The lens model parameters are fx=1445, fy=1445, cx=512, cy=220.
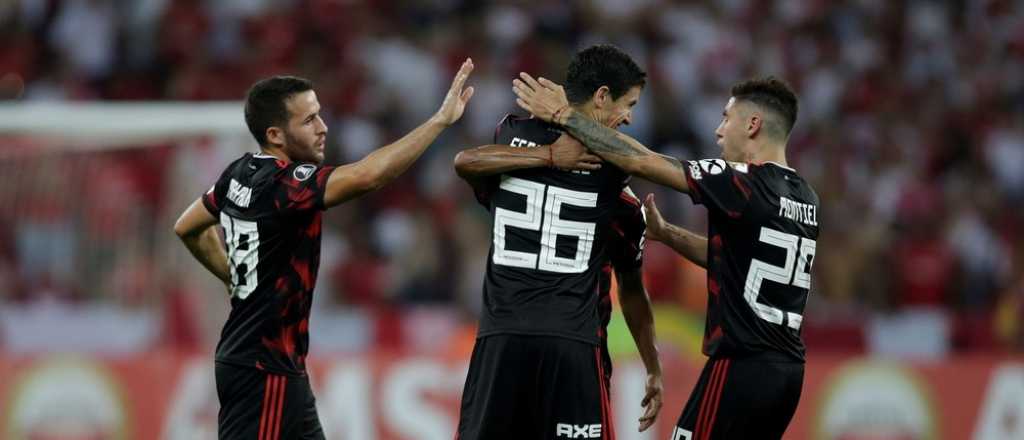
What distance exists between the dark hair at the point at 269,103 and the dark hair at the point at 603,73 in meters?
Result: 1.24

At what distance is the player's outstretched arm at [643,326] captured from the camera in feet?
21.2

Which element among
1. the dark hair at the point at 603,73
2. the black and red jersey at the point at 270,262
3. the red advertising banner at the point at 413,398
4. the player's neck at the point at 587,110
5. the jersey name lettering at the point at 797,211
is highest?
the dark hair at the point at 603,73

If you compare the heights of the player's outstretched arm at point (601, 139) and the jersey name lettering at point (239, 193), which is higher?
the player's outstretched arm at point (601, 139)

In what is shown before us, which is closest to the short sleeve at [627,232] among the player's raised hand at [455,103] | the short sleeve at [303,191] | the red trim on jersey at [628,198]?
the red trim on jersey at [628,198]

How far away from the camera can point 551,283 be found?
18.9ft

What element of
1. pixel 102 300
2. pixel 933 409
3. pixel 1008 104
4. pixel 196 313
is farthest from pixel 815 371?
pixel 1008 104

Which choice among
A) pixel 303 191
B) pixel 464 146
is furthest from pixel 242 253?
pixel 464 146

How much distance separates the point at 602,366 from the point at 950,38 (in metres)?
12.5

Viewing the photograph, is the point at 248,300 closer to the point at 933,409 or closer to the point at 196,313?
the point at 196,313

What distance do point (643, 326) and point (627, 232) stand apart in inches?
23.1

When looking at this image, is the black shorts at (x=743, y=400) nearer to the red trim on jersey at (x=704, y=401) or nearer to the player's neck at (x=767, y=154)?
the red trim on jersey at (x=704, y=401)

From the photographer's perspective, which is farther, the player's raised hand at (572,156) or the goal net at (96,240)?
the goal net at (96,240)

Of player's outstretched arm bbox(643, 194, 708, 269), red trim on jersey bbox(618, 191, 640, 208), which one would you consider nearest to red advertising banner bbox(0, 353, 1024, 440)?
player's outstretched arm bbox(643, 194, 708, 269)

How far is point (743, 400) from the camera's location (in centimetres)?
597
